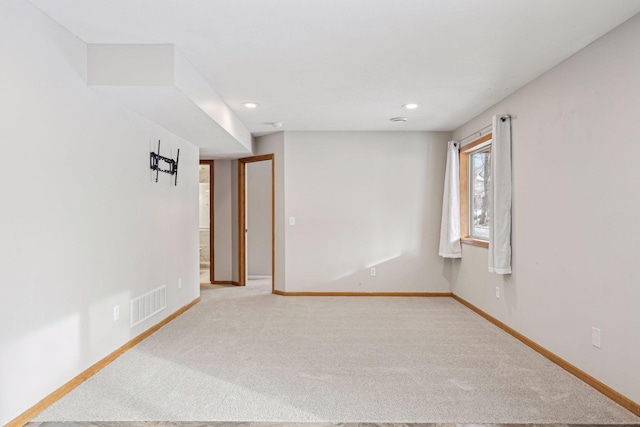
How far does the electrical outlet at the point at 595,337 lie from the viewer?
2754 millimetres

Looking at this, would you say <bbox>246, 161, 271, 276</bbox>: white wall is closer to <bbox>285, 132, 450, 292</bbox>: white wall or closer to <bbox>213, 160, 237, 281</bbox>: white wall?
<bbox>213, 160, 237, 281</bbox>: white wall

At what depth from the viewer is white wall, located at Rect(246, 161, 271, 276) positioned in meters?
7.83

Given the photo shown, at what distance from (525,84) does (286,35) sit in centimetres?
225

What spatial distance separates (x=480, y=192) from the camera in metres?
5.22

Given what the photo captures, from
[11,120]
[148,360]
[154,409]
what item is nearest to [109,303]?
[148,360]

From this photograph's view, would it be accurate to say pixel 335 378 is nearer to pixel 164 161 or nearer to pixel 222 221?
pixel 164 161

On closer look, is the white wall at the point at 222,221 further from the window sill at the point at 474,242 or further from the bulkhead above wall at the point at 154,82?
the window sill at the point at 474,242

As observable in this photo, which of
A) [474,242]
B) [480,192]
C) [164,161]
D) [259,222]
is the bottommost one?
[474,242]

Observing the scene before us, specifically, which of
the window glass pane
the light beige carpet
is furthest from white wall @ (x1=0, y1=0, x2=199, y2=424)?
the window glass pane

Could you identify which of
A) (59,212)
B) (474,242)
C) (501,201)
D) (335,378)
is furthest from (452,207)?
(59,212)

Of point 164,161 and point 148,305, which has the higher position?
point 164,161

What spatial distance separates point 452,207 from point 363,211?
118cm

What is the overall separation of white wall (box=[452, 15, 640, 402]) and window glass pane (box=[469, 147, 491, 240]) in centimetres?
107

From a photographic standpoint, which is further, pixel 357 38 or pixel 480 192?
pixel 480 192
